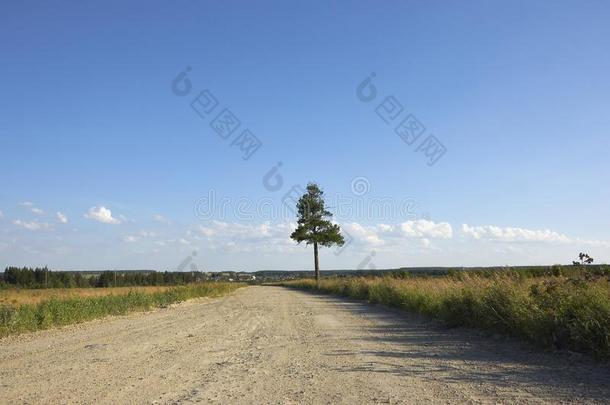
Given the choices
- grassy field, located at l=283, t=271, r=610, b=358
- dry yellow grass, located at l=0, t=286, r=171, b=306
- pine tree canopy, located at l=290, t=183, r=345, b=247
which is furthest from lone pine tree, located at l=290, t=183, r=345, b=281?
grassy field, located at l=283, t=271, r=610, b=358

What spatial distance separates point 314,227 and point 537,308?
156 feet

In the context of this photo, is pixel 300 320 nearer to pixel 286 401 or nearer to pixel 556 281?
Answer: pixel 556 281

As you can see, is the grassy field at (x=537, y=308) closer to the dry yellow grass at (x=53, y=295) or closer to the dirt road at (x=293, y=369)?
the dirt road at (x=293, y=369)

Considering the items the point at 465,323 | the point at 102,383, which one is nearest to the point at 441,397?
the point at 102,383

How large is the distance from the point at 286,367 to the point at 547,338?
5.15 metres

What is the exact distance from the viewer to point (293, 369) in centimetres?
831

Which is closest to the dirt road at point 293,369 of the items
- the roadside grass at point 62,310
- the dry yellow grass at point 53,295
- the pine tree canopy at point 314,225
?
the roadside grass at point 62,310

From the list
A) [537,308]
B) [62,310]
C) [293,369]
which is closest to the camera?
[293,369]

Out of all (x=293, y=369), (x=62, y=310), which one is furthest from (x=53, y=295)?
(x=293, y=369)

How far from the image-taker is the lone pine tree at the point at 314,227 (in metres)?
56.9

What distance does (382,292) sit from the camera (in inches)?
1014

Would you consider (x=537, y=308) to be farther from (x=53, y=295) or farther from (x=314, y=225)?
(x=314, y=225)

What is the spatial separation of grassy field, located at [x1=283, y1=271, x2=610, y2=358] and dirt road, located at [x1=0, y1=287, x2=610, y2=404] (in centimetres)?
47

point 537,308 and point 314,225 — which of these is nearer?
point 537,308
